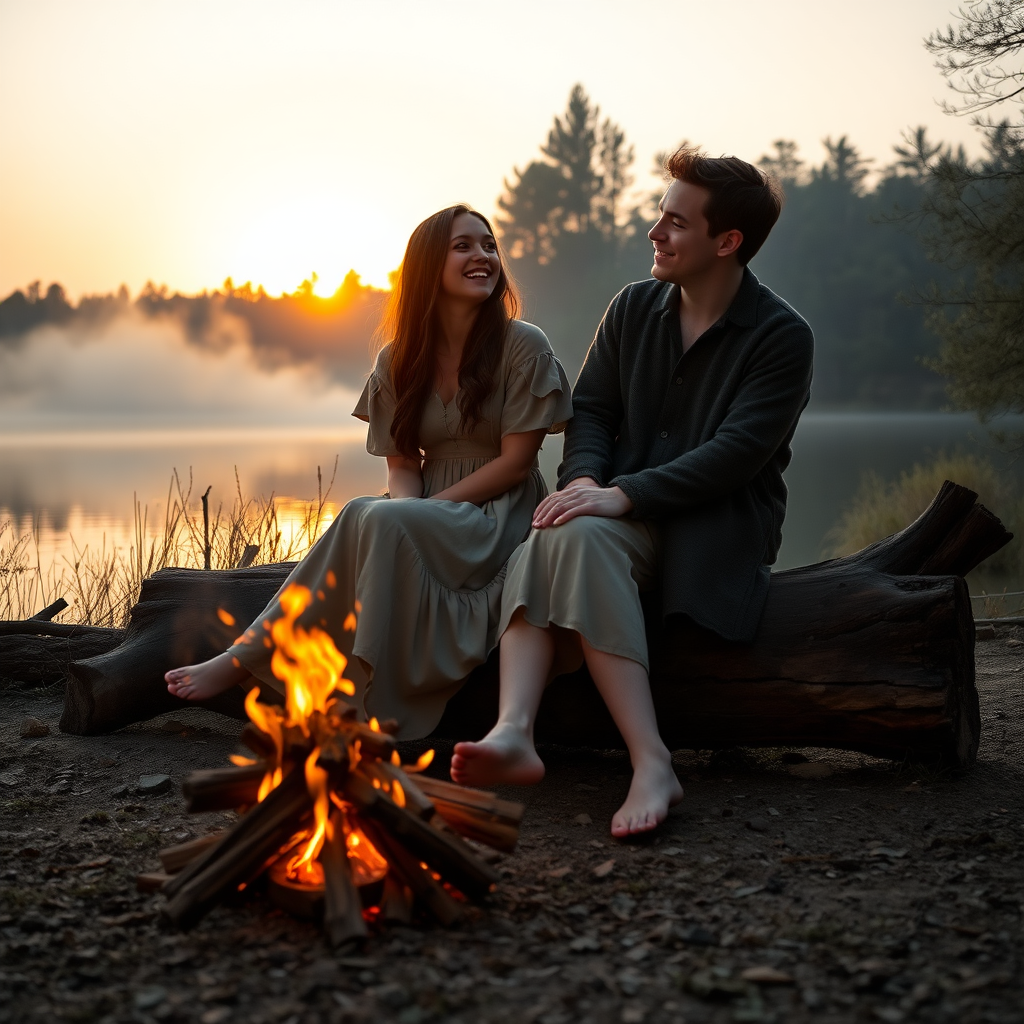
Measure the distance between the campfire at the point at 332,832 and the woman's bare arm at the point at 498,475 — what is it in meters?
1.25

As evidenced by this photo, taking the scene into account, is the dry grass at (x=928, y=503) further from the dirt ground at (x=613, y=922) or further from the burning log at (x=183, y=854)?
the burning log at (x=183, y=854)

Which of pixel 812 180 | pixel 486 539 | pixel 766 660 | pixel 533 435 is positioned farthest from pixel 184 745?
pixel 812 180

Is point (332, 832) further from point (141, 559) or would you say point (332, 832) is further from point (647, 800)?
point (141, 559)

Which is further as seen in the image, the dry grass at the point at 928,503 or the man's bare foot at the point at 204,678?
the dry grass at the point at 928,503

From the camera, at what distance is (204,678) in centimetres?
301

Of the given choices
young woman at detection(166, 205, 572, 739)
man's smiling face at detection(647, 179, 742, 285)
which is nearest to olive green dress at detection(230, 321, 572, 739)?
young woman at detection(166, 205, 572, 739)

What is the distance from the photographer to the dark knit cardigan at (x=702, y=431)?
2.96 metres

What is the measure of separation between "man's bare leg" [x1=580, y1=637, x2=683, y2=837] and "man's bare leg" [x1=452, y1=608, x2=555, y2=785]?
0.43 feet

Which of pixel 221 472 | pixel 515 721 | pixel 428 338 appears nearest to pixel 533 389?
pixel 428 338

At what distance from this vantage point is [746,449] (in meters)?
3.01

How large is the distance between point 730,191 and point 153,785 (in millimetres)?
2378

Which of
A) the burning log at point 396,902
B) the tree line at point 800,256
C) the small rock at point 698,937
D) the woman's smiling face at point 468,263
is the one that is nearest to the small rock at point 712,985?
the small rock at point 698,937

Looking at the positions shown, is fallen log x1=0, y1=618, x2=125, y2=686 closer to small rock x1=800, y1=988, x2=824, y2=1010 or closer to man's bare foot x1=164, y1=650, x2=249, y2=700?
man's bare foot x1=164, y1=650, x2=249, y2=700

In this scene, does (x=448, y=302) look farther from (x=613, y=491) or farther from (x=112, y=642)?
(x=112, y=642)
